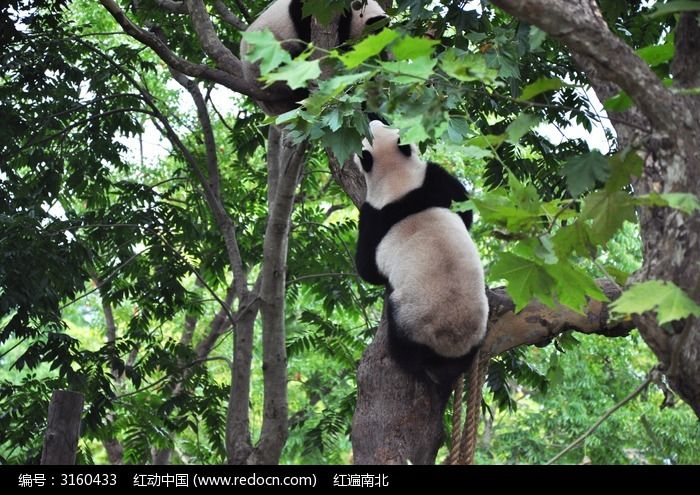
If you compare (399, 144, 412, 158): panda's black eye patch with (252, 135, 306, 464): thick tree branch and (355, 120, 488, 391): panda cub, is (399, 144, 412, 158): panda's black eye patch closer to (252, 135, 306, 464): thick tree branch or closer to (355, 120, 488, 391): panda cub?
(355, 120, 488, 391): panda cub

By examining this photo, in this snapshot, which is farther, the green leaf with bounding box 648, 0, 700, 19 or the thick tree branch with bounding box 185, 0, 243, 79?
the thick tree branch with bounding box 185, 0, 243, 79

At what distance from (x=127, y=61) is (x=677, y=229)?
5.32m

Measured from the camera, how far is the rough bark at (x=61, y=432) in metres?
3.24

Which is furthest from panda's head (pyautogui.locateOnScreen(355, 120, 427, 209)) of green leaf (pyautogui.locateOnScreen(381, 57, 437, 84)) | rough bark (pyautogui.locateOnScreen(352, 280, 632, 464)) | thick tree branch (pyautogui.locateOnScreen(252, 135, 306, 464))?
green leaf (pyautogui.locateOnScreen(381, 57, 437, 84))

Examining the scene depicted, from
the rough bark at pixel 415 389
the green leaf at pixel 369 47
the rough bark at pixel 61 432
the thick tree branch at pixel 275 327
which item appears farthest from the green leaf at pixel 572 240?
the thick tree branch at pixel 275 327

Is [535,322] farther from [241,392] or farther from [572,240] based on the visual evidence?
[241,392]

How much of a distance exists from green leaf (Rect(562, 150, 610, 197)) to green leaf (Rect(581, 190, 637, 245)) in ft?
0.14

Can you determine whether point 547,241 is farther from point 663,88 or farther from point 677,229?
point 663,88

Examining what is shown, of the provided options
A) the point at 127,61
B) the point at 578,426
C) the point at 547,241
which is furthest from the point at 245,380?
the point at 578,426

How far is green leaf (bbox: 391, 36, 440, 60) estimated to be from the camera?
1958mm

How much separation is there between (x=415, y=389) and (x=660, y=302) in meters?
1.85

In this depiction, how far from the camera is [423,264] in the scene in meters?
3.80

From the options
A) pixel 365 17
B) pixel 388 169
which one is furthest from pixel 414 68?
pixel 365 17
